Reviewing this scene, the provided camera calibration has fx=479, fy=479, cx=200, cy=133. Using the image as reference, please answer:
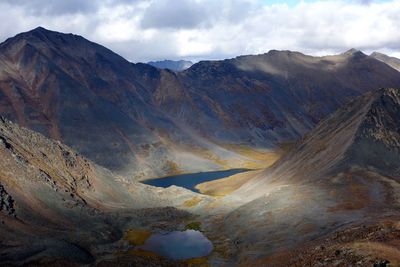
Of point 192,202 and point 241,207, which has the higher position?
point 192,202

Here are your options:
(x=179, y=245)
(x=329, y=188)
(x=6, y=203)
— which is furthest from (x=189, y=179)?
(x=6, y=203)

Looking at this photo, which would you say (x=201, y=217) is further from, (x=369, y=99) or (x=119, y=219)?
(x=369, y=99)

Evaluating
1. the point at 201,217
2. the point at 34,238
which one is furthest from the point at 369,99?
the point at 34,238

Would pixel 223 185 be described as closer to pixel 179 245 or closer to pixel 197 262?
pixel 179 245

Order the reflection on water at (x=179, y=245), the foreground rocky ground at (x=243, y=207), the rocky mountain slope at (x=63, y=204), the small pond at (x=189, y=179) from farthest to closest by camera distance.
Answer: the small pond at (x=189, y=179)
the reflection on water at (x=179, y=245)
the rocky mountain slope at (x=63, y=204)
the foreground rocky ground at (x=243, y=207)

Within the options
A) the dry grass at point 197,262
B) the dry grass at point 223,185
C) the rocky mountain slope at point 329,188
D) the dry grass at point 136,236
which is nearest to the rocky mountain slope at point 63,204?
the dry grass at point 136,236

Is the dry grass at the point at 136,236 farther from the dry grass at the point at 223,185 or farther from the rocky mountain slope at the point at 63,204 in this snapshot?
the dry grass at the point at 223,185

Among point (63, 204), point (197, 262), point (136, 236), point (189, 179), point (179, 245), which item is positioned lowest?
point (197, 262)
